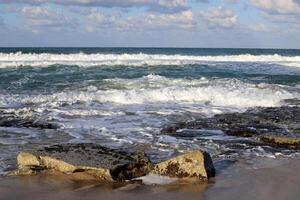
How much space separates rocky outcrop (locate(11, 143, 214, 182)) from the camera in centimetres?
628

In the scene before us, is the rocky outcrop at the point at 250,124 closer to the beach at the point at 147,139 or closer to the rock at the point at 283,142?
the beach at the point at 147,139

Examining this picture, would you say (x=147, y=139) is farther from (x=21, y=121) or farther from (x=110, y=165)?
(x=21, y=121)

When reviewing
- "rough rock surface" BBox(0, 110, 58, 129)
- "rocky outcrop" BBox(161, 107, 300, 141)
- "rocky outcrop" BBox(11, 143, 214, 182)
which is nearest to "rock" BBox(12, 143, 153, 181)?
"rocky outcrop" BBox(11, 143, 214, 182)

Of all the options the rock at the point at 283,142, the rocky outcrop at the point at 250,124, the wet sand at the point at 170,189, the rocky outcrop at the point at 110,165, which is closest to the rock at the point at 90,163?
the rocky outcrop at the point at 110,165

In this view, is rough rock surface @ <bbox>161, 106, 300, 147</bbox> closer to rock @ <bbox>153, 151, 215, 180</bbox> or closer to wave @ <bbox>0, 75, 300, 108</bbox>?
wave @ <bbox>0, 75, 300, 108</bbox>

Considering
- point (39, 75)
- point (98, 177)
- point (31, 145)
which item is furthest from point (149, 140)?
point (39, 75)

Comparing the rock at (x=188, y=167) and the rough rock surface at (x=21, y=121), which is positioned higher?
the rock at (x=188, y=167)

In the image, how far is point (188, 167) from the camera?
6.42 m

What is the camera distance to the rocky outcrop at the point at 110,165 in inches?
247

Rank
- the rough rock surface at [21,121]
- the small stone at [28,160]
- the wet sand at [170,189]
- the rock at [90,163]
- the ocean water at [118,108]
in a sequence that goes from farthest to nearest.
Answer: the rough rock surface at [21,121]
the ocean water at [118,108]
the small stone at [28,160]
the rock at [90,163]
the wet sand at [170,189]

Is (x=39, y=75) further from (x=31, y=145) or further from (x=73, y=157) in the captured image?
(x=73, y=157)

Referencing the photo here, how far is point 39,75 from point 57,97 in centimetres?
841

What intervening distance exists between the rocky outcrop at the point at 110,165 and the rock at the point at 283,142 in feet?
7.84

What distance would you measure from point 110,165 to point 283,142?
143 inches
